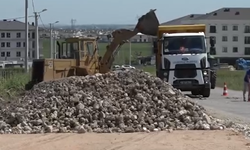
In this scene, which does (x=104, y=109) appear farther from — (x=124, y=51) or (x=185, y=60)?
(x=124, y=51)

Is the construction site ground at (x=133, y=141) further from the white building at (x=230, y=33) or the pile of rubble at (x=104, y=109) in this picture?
the white building at (x=230, y=33)

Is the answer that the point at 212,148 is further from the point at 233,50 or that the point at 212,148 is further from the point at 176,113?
the point at 233,50

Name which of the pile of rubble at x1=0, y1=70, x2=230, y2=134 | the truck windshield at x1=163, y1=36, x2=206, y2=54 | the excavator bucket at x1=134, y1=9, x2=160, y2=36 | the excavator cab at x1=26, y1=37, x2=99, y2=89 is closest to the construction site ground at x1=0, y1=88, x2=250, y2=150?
the pile of rubble at x1=0, y1=70, x2=230, y2=134

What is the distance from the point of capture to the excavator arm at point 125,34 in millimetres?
31766

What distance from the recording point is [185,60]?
29844 millimetres

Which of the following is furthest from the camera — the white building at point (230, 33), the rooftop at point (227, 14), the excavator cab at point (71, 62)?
the rooftop at point (227, 14)

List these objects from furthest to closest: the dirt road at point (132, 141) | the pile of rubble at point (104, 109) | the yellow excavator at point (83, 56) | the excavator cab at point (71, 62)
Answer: the yellow excavator at point (83, 56)
the excavator cab at point (71, 62)
the pile of rubble at point (104, 109)
the dirt road at point (132, 141)

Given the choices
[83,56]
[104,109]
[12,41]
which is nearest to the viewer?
[104,109]

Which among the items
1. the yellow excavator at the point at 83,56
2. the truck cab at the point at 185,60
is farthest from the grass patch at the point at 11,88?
the truck cab at the point at 185,60

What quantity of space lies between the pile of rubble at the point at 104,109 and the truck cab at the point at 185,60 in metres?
8.99

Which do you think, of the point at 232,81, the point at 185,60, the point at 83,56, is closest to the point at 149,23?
the point at 185,60

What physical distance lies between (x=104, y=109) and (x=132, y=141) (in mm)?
2808

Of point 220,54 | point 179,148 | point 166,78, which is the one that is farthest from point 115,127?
point 220,54

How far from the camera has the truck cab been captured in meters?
29.8
